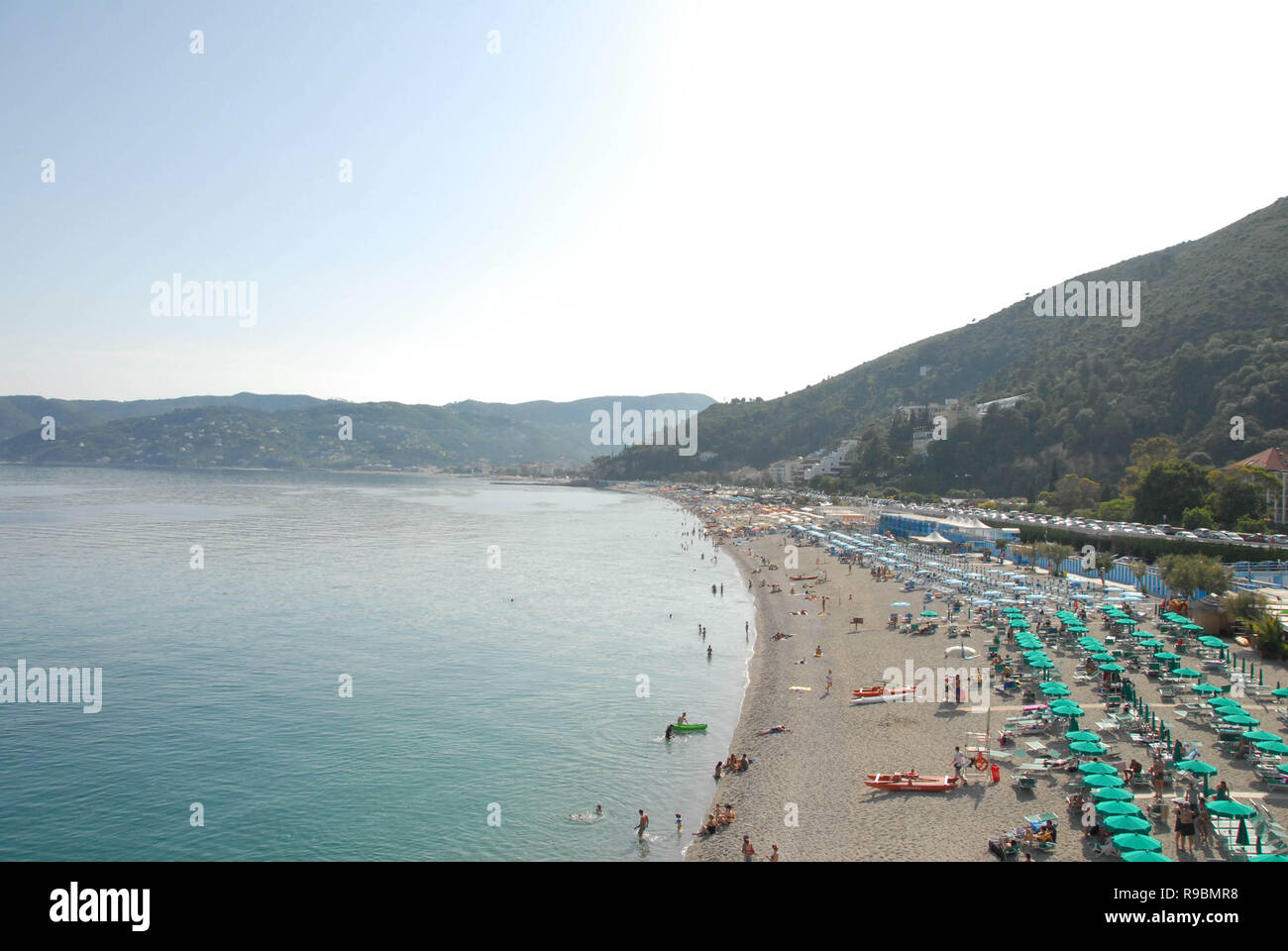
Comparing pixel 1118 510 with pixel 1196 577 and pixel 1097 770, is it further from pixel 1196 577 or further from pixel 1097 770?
pixel 1097 770

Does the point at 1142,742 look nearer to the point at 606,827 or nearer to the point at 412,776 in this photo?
the point at 606,827

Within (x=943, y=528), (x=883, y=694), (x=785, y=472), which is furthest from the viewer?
(x=785, y=472)

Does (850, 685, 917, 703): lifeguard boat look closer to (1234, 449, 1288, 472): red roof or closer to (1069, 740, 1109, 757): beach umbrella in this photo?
(1069, 740, 1109, 757): beach umbrella

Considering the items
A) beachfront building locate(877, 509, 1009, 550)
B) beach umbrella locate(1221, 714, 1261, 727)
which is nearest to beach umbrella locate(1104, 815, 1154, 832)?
beach umbrella locate(1221, 714, 1261, 727)

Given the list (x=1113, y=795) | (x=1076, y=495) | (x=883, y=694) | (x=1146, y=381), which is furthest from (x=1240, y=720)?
(x=1146, y=381)

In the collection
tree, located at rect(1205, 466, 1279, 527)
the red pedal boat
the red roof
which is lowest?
the red pedal boat

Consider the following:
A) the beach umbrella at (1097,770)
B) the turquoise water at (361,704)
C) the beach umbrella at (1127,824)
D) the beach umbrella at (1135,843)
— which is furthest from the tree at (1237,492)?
the beach umbrella at (1135,843)
